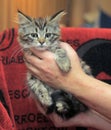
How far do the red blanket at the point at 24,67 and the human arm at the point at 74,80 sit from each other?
0.16 meters

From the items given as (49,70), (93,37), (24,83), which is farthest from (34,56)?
(93,37)

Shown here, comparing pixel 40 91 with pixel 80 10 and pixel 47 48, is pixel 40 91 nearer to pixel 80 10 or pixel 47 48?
pixel 47 48

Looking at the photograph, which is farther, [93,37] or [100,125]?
[93,37]

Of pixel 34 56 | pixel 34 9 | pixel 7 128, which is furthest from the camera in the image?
pixel 34 9

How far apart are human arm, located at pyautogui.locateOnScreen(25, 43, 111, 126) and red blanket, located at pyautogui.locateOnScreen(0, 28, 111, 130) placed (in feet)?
0.54

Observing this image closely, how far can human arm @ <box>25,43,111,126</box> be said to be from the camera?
3.26 ft

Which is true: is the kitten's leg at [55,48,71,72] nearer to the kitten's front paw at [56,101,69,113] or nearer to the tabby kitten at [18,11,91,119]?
the tabby kitten at [18,11,91,119]

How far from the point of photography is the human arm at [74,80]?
99 cm

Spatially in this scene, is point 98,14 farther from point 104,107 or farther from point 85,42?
point 104,107

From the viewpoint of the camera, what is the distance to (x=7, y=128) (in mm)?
973

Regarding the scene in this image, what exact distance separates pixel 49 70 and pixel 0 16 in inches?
34.7

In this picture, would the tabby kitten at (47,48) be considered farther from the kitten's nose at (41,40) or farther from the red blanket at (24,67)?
the red blanket at (24,67)

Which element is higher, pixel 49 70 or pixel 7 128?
pixel 49 70

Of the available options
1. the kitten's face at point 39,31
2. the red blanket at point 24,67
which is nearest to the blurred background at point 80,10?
the red blanket at point 24,67
